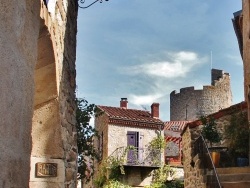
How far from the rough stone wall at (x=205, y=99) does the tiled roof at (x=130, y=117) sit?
17.4 metres

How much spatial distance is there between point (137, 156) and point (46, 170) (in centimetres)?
2010

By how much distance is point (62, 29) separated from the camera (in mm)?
4371

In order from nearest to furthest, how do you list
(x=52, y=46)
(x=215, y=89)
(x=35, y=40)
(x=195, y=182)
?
(x=35, y=40) < (x=52, y=46) < (x=195, y=182) < (x=215, y=89)

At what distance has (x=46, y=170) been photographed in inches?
155

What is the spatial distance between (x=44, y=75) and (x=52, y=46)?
0.34 meters

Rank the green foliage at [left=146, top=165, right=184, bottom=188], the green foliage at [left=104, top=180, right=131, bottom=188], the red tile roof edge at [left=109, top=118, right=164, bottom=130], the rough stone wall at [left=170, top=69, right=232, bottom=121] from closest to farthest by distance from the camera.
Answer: the green foliage at [left=104, top=180, right=131, bottom=188] → the green foliage at [left=146, top=165, right=184, bottom=188] → the red tile roof edge at [left=109, top=118, right=164, bottom=130] → the rough stone wall at [left=170, top=69, right=232, bottom=121]

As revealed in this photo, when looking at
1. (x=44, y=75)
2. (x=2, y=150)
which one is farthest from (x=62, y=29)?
(x=2, y=150)

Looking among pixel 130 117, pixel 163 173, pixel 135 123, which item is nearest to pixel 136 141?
pixel 135 123

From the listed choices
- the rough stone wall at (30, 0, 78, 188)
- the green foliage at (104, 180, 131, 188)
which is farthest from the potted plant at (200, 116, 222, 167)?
the green foliage at (104, 180, 131, 188)

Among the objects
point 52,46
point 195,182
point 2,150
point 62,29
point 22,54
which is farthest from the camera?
point 195,182

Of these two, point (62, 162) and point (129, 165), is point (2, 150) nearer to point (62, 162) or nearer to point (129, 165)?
point (62, 162)

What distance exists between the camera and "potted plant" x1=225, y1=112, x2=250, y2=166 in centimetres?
1012

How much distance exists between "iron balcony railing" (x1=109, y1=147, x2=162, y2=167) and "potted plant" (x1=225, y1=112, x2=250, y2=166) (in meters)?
12.4

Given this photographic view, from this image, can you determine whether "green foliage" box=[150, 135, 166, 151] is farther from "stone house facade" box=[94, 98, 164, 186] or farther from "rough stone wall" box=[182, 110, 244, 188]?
"rough stone wall" box=[182, 110, 244, 188]
